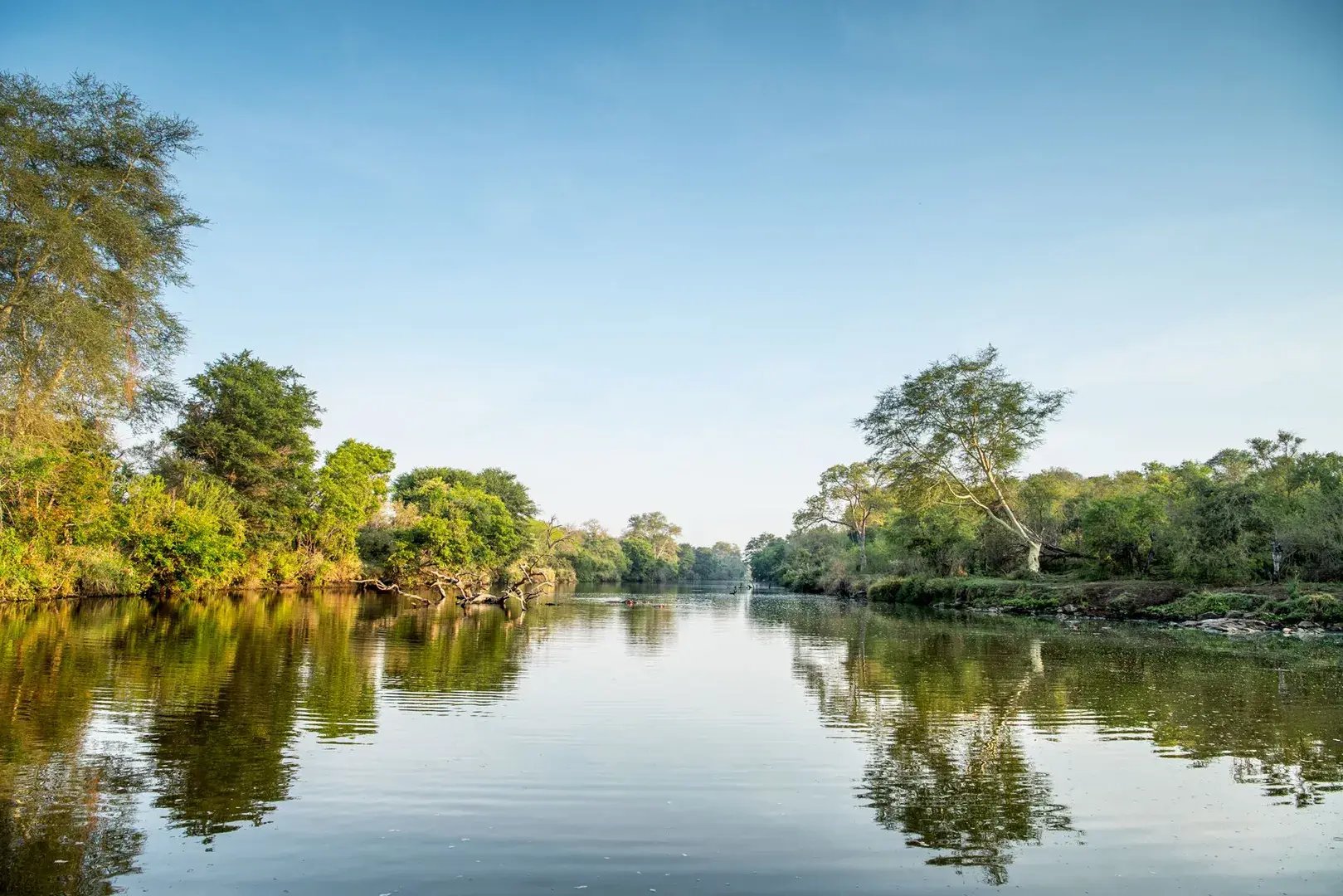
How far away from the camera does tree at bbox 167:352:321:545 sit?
4203 centimetres

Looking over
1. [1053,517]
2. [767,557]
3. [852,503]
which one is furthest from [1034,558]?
[767,557]

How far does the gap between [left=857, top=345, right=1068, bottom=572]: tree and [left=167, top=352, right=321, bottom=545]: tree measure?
3565 cm

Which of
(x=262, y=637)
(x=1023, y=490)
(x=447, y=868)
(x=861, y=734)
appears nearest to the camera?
(x=447, y=868)

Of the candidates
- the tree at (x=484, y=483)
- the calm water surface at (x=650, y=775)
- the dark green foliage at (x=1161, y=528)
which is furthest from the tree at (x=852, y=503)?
the calm water surface at (x=650, y=775)

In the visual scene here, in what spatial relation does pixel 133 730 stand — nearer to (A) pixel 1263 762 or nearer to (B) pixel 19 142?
(A) pixel 1263 762

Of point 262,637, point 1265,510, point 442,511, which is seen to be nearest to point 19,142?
point 262,637

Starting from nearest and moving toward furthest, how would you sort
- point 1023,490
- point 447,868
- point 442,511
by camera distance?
1. point 447,868
2. point 1023,490
3. point 442,511

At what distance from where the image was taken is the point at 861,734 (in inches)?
414

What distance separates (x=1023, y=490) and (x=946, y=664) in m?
37.4

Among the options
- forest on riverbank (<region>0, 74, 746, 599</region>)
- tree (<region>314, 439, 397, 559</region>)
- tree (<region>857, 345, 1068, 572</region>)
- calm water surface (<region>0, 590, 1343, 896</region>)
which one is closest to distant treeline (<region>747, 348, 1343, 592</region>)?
tree (<region>857, 345, 1068, 572</region>)

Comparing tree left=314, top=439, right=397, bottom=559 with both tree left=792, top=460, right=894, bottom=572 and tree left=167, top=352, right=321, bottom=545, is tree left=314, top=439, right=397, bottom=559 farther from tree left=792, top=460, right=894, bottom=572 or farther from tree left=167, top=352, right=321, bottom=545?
tree left=792, top=460, right=894, bottom=572

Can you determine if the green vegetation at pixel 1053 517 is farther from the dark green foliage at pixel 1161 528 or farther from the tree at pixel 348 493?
the tree at pixel 348 493

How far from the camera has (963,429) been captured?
44.7m

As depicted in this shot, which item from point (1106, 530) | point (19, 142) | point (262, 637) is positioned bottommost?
point (262, 637)
